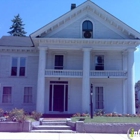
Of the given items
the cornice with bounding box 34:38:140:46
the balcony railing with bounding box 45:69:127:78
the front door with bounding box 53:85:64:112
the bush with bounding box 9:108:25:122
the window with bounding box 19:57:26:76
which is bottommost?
the bush with bounding box 9:108:25:122

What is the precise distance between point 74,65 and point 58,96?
3.42 meters

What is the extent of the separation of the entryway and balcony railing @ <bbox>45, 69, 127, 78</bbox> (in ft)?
5.52

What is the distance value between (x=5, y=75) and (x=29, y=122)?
37.3ft

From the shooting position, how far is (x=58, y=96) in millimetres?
23547

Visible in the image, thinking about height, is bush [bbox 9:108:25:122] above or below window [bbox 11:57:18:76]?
below

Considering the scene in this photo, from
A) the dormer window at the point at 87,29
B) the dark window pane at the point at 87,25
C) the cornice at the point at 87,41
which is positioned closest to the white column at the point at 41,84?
the cornice at the point at 87,41

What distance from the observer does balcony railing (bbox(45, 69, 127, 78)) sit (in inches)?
877

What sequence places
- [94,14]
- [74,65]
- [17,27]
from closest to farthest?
[94,14]
[74,65]
[17,27]

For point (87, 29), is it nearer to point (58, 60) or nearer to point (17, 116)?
point (58, 60)

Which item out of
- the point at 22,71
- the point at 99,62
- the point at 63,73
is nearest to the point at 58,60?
the point at 63,73

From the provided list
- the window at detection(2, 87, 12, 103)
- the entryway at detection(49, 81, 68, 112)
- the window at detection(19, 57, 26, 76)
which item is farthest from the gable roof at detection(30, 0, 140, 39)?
the window at detection(2, 87, 12, 103)

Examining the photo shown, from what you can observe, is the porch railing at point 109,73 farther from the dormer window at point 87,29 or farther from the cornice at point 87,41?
the dormer window at point 87,29

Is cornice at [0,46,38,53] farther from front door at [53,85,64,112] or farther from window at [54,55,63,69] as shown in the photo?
front door at [53,85,64,112]

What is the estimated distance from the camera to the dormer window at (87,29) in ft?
→ 74.6
